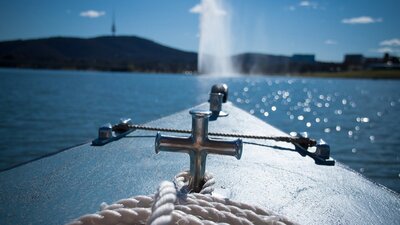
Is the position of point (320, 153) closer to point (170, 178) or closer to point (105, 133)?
point (170, 178)

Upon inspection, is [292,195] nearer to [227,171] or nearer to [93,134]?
[227,171]

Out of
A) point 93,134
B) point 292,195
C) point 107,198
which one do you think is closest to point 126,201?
point 107,198

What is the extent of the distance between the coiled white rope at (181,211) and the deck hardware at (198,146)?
25 cm

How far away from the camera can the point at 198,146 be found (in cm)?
Answer: 136

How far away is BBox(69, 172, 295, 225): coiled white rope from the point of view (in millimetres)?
947

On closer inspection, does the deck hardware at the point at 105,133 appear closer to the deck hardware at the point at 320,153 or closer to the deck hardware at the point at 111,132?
the deck hardware at the point at 111,132

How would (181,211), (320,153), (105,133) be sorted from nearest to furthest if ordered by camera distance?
(181,211) → (320,153) → (105,133)

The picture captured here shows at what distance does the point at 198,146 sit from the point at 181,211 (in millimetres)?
378

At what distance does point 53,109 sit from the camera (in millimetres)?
17500

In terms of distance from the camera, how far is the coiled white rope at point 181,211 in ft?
3.11

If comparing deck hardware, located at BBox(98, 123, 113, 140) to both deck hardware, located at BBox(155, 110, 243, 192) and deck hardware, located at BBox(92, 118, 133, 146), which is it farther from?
deck hardware, located at BBox(155, 110, 243, 192)

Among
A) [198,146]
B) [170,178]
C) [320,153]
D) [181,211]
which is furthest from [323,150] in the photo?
[181,211]

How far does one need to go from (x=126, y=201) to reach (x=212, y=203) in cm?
23

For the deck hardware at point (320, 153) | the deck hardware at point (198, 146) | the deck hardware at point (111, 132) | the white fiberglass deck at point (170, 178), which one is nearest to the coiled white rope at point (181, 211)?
the deck hardware at point (198, 146)
